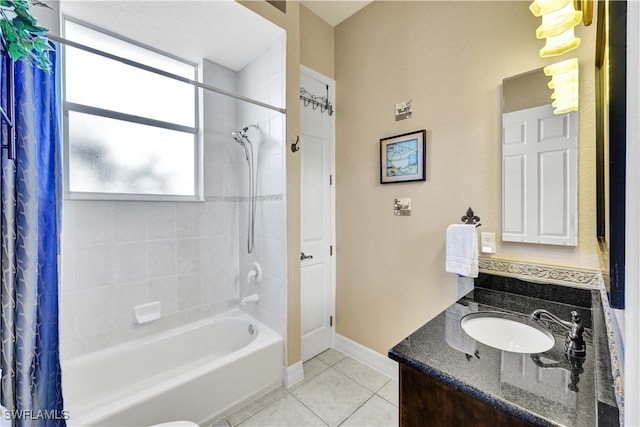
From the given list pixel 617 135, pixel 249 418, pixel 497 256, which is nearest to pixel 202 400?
pixel 249 418

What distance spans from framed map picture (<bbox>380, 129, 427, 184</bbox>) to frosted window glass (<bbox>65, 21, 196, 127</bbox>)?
1643mm

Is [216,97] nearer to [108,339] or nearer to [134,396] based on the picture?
[108,339]

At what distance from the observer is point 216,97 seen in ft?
7.81

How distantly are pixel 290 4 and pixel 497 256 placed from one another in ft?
7.23

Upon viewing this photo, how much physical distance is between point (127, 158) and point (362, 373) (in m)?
2.44

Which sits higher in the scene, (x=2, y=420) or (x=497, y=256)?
(x=497, y=256)

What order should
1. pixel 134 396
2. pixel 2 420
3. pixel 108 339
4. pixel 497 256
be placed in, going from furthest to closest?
pixel 108 339
pixel 497 256
pixel 134 396
pixel 2 420

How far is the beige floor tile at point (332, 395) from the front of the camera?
1.77m

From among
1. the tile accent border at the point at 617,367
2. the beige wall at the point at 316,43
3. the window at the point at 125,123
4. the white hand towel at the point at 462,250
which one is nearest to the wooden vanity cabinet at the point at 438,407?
the tile accent border at the point at 617,367

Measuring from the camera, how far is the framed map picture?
1912 millimetres

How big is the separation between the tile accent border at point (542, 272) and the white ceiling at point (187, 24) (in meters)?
2.09

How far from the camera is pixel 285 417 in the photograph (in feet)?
5.68

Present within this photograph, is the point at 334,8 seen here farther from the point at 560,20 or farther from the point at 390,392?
the point at 390,392

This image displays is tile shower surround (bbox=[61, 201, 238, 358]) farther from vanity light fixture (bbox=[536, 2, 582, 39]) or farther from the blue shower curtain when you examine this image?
vanity light fixture (bbox=[536, 2, 582, 39])
